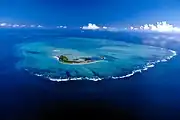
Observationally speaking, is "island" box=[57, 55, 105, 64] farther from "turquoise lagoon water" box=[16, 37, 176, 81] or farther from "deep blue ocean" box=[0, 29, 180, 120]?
"deep blue ocean" box=[0, 29, 180, 120]

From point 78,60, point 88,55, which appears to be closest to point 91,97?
point 78,60

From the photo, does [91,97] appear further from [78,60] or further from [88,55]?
[88,55]

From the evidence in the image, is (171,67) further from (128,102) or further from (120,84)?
(128,102)

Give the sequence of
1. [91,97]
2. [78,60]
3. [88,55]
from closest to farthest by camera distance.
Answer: [91,97]
[78,60]
[88,55]

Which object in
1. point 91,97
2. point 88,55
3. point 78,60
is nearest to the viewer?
point 91,97

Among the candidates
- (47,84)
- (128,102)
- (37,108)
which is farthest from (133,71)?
(37,108)

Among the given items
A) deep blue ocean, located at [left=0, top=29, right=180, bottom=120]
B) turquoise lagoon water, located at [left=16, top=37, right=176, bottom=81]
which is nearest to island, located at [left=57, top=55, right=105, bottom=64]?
turquoise lagoon water, located at [left=16, top=37, right=176, bottom=81]

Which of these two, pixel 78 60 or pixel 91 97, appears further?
pixel 78 60
